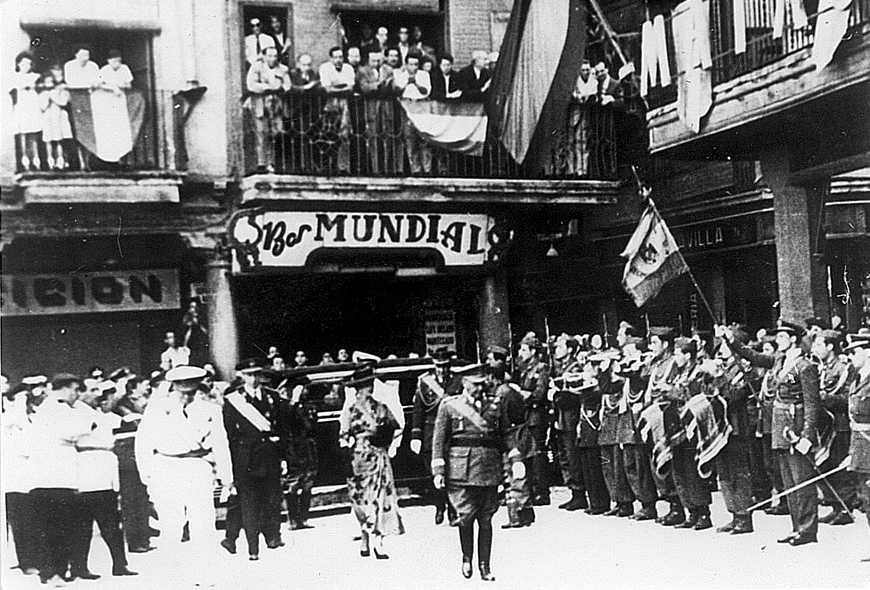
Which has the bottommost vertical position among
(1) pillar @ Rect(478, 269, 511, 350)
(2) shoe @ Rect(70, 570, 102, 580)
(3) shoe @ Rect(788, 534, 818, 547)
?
(3) shoe @ Rect(788, 534, 818, 547)

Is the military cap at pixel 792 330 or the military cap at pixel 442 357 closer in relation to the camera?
the military cap at pixel 792 330

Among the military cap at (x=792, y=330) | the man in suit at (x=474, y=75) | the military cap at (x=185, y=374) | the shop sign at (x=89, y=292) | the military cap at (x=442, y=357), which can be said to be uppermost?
the man in suit at (x=474, y=75)

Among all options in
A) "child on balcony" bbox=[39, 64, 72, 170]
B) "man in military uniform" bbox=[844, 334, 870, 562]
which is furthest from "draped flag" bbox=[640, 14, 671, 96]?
"child on balcony" bbox=[39, 64, 72, 170]

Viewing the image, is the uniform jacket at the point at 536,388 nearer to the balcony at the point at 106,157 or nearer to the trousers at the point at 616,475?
the trousers at the point at 616,475

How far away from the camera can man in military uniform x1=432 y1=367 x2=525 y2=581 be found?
22.3ft

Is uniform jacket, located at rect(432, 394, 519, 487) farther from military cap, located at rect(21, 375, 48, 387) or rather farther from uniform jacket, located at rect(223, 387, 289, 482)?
military cap, located at rect(21, 375, 48, 387)

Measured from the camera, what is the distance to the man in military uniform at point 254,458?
7520 mm

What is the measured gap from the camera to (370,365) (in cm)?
881

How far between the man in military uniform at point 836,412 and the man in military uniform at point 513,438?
2.16 m

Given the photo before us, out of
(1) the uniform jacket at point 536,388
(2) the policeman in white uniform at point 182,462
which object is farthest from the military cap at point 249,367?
(1) the uniform jacket at point 536,388

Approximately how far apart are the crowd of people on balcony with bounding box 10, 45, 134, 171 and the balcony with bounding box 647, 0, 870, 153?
15.1 feet

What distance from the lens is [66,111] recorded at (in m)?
8.02

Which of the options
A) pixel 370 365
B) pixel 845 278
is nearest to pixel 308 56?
pixel 370 365

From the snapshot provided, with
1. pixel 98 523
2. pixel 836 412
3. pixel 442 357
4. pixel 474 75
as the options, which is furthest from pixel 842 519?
pixel 98 523
